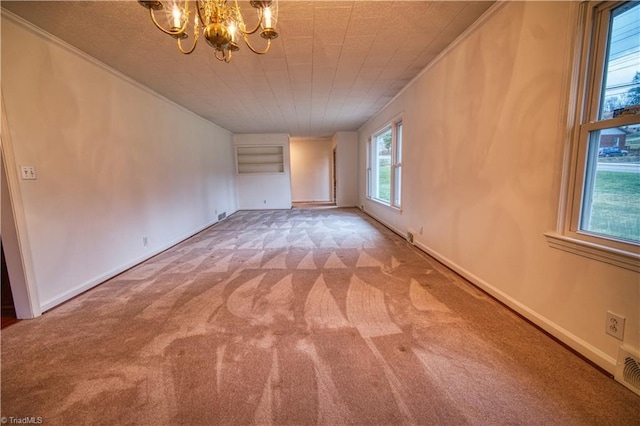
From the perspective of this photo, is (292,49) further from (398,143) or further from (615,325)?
(615,325)

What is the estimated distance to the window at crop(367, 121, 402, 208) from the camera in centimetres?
475

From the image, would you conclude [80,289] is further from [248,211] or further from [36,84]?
[248,211]

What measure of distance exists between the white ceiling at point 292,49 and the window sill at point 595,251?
6.27ft

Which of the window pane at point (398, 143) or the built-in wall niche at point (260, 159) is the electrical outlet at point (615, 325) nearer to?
the window pane at point (398, 143)

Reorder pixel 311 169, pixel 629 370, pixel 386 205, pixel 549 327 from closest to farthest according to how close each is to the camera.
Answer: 1. pixel 629 370
2. pixel 549 327
3. pixel 386 205
4. pixel 311 169

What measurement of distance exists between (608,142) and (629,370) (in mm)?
1214

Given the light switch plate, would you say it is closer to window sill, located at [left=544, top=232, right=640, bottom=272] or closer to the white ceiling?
the white ceiling

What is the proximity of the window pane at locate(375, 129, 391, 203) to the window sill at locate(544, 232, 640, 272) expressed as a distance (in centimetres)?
375

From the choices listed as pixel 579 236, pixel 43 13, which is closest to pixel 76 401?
pixel 43 13

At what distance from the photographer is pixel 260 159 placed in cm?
833

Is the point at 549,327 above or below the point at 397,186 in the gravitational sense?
below

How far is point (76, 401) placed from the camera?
1.32 m

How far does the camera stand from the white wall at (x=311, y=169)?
33.6 feet

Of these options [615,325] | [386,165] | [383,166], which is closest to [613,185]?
[615,325]
